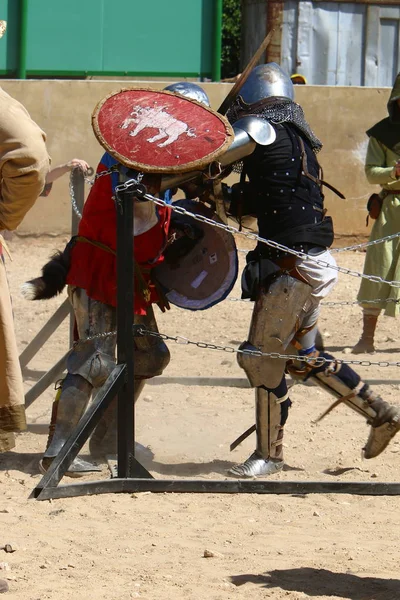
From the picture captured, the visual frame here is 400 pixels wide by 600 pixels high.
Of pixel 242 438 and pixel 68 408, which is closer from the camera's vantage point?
pixel 68 408

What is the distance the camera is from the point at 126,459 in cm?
467

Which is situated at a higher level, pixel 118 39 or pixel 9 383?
pixel 118 39

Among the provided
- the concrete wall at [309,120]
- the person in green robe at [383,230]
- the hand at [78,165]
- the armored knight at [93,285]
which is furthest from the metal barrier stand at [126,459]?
the concrete wall at [309,120]

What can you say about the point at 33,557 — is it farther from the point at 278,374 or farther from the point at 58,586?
the point at 278,374

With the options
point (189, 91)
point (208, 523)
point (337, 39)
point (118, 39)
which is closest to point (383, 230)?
point (189, 91)

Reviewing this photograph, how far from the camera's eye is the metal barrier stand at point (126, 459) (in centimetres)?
450

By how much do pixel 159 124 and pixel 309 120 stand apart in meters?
6.78

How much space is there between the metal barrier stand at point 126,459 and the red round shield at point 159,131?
0.56ft

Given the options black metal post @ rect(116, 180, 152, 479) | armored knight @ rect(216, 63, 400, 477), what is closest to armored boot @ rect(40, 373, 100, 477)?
black metal post @ rect(116, 180, 152, 479)

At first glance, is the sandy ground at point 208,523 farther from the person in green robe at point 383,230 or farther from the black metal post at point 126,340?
the person in green robe at point 383,230

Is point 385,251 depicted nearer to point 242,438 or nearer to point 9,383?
point 242,438

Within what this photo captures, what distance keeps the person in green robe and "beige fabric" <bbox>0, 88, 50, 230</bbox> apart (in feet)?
12.0

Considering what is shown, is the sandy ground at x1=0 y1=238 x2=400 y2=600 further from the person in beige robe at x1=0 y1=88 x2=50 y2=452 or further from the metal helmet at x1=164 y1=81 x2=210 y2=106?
the metal helmet at x1=164 y1=81 x2=210 y2=106

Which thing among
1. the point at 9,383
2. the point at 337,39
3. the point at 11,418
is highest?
the point at 337,39
